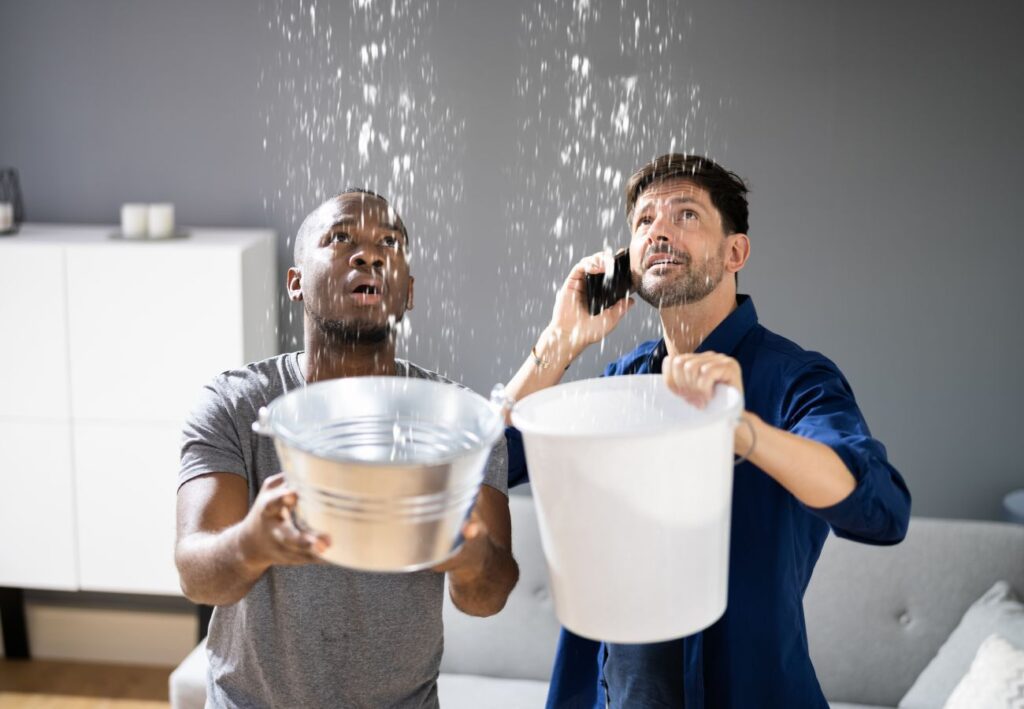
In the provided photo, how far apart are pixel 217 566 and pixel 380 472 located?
1.27 feet

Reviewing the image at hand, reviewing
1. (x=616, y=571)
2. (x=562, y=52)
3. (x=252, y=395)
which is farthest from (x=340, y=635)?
(x=562, y=52)

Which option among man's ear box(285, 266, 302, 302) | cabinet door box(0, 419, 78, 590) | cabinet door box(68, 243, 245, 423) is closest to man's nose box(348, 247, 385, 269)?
man's ear box(285, 266, 302, 302)

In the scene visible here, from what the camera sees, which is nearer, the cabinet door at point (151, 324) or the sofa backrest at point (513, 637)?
the sofa backrest at point (513, 637)

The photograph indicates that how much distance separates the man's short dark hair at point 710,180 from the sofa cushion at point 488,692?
136 centimetres

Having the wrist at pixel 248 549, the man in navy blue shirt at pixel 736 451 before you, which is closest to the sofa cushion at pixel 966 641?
the man in navy blue shirt at pixel 736 451

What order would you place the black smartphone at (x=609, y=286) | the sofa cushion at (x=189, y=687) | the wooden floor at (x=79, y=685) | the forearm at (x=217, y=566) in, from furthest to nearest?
the wooden floor at (x=79, y=685) < the sofa cushion at (x=189, y=687) < the black smartphone at (x=609, y=286) < the forearm at (x=217, y=566)

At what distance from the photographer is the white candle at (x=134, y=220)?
3477 mm

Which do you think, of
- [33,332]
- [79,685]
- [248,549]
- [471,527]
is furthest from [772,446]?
[79,685]

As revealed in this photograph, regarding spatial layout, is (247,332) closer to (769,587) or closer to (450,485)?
(769,587)

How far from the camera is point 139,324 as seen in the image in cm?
345

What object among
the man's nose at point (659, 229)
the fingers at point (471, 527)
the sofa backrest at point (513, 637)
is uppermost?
the man's nose at point (659, 229)

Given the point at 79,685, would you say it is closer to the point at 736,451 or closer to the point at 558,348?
the point at 558,348

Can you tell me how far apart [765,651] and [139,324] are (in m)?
2.24

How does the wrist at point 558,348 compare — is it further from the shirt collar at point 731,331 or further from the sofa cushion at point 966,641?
the sofa cushion at point 966,641
